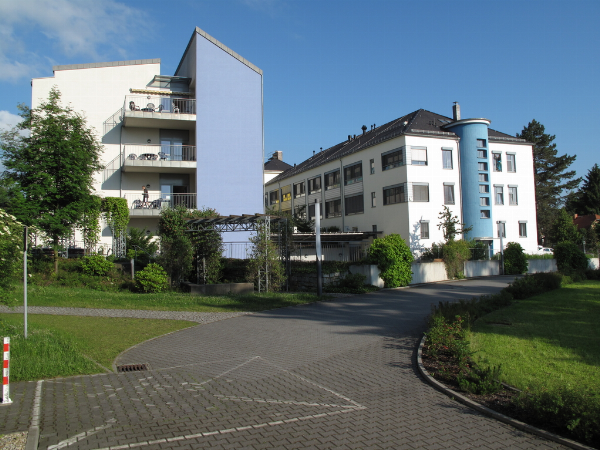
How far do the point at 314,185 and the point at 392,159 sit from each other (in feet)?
44.6

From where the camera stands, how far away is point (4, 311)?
15.4 metres

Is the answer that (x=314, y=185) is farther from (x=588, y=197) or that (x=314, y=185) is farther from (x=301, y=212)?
(x=588, y=197)

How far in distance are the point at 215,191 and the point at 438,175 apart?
60.8 ft

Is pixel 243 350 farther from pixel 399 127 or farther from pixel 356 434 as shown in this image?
pixel 399 127

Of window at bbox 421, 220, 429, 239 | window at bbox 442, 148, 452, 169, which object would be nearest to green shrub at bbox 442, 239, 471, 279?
window at bbox 421, 220, 429, 239

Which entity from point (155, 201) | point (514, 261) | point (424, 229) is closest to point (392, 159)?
point (424, 229)

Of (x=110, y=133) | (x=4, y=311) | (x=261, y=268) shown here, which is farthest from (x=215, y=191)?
(x=4, y=311)

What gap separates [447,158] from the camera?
37.5 meters

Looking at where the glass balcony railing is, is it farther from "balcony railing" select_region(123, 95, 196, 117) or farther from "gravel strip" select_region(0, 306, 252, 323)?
"gravel strip" select_region(0, 306, 252, 323)

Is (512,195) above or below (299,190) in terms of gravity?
below

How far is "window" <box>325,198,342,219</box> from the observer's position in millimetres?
44584

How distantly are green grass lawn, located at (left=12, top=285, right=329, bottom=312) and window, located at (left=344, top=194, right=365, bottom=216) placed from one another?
22.9 metres

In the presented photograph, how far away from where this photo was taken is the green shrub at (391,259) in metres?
23.6

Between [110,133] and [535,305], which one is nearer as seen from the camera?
[535,305]
